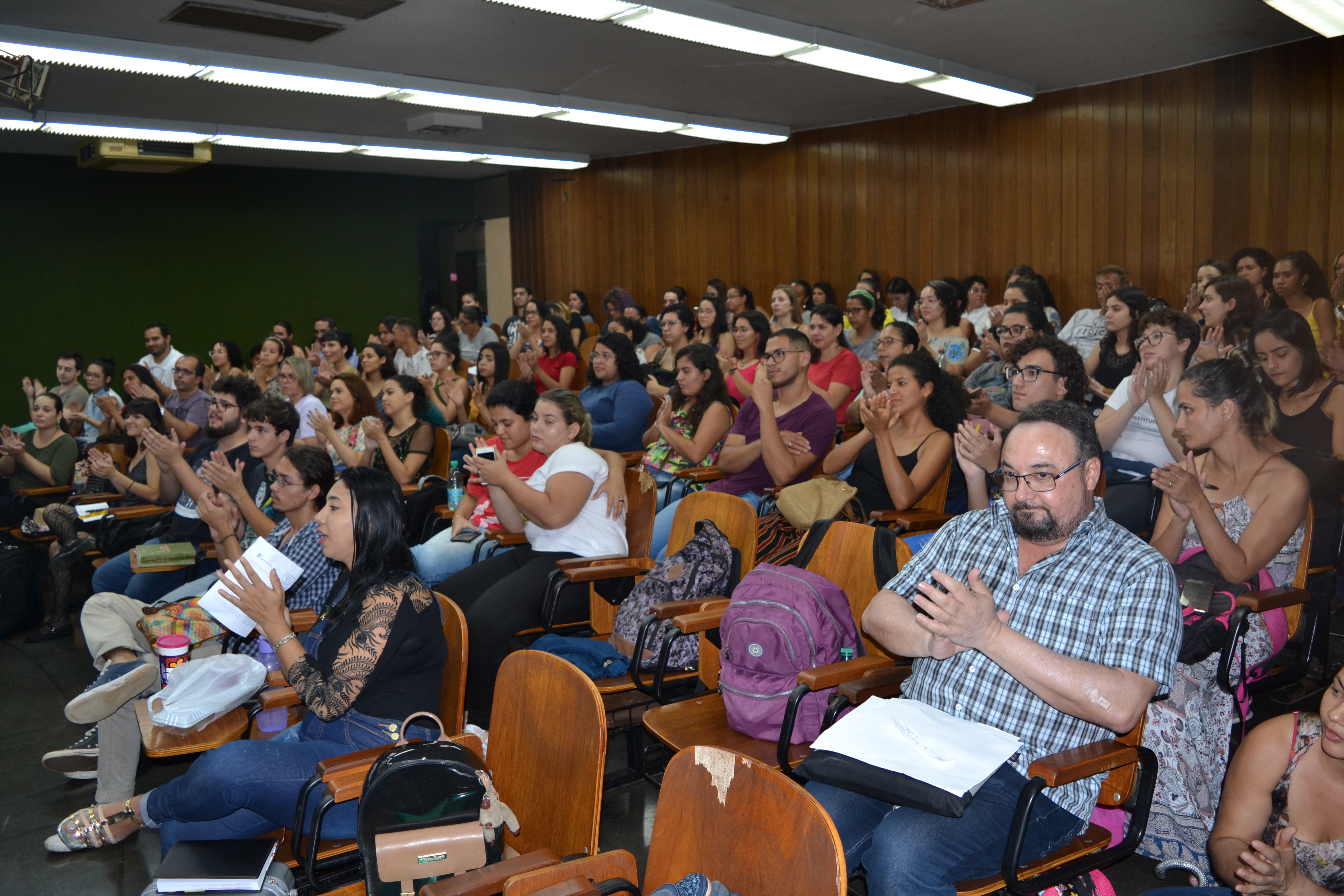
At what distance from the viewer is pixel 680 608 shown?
2.73m

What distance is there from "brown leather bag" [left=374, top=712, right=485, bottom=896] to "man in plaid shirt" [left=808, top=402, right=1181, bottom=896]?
2.22ft

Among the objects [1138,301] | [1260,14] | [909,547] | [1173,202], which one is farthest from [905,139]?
[909,547]

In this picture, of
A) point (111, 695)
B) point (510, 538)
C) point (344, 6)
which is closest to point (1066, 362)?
point (510, 538)

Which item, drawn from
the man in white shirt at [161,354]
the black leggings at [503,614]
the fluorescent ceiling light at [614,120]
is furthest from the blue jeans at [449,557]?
the man in white shirt at [161,354]

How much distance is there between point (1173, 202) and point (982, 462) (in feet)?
15.7

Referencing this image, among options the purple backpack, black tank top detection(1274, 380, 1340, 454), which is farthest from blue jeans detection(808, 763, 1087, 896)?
black tank top detection(1274, 380, 1340, 454)

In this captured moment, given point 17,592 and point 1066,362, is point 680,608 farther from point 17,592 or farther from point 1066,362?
point 17,592

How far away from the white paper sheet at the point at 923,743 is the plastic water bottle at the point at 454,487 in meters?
2.66

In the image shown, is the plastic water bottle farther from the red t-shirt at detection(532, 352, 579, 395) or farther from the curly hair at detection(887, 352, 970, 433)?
the red t-shirt at detection(532, 352, 579, 395)

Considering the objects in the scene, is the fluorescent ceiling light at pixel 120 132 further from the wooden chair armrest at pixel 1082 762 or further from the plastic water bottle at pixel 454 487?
the wooden chair armrest at pixel 1082 762

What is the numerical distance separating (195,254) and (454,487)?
29.1 ft

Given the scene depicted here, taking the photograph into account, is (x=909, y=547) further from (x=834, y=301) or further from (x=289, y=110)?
(x=289, y=110)

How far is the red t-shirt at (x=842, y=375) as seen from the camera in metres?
5.15

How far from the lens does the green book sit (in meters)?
3.68
